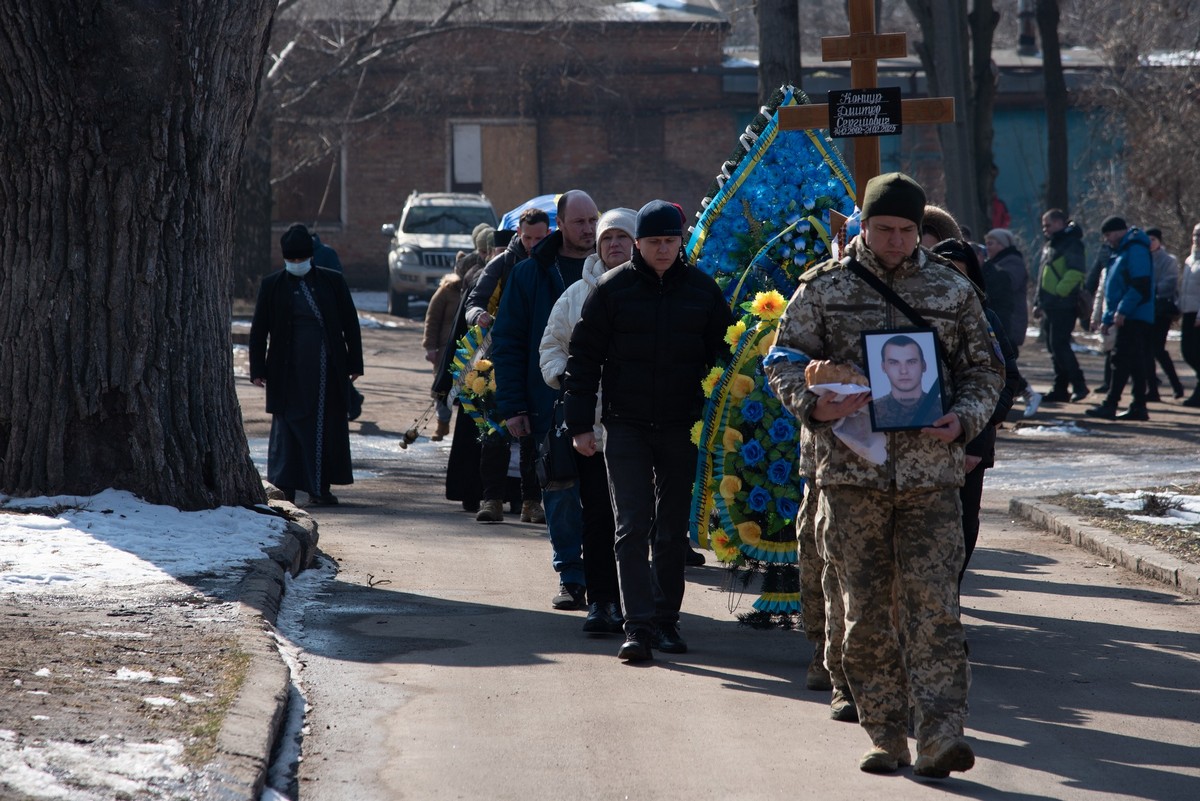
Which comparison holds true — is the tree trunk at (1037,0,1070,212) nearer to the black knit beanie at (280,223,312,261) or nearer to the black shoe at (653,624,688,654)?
the black knit beanie at (280,223,312,261)

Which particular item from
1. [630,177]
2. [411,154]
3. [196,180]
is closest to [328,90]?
[411,154]

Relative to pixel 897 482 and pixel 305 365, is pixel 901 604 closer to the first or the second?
pixel 897 482

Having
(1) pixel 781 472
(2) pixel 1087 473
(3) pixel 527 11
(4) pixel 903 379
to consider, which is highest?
(3) pixel 527 11

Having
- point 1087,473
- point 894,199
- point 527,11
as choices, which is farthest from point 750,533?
point 527,11

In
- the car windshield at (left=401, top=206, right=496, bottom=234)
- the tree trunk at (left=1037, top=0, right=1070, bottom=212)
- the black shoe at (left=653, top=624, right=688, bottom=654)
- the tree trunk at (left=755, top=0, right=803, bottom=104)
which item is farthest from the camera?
the car windshield at (left=401, top=206, right=496, bottom=234)

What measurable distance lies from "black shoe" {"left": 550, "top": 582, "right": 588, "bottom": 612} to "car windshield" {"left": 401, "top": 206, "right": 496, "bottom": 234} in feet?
78.5

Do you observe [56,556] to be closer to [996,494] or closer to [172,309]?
[172,309]

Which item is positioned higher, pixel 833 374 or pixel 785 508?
pixel 833 374

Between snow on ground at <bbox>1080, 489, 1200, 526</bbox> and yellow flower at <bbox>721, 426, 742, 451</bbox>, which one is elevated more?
yellow flower at <bbox>721, 426, 742, 451</bbox>

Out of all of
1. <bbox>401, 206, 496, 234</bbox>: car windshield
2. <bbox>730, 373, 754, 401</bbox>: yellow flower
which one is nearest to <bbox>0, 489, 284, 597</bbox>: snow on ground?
<bbox>730, 373, 754, 401</bbox>: yellow flower

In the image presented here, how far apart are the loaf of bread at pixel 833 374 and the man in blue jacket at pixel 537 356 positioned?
2.62 meters

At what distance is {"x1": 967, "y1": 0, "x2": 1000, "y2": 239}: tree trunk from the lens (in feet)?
79.2

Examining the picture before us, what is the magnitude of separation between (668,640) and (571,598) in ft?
3.27

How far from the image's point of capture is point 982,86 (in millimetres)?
24406
